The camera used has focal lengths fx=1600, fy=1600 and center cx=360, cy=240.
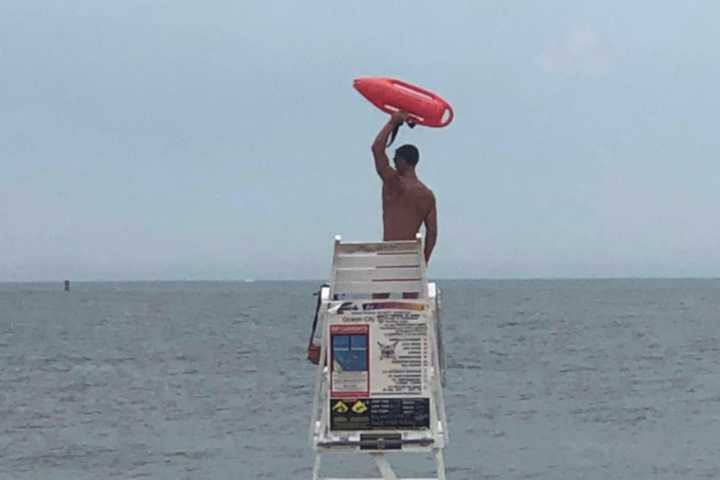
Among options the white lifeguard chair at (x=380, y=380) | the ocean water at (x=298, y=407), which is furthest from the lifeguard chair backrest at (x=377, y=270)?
the ocean water at (x=298, y=407)

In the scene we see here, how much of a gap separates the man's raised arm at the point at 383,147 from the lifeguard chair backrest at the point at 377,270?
1.98 feet

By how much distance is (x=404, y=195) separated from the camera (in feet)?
34.2

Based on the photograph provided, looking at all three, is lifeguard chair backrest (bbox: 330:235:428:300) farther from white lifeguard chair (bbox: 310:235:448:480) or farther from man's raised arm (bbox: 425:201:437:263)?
man's raised arm (bbox: 425:201:437:263)

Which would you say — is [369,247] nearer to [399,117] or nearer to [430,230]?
[430,230]

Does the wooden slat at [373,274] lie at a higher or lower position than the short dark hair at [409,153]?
lower

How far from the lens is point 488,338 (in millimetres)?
68938

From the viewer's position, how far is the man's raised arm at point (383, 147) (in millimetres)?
10297

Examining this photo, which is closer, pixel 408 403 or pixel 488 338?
pixel 408 403

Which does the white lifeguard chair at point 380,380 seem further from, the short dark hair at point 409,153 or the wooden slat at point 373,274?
the short dark hair at point 409,153

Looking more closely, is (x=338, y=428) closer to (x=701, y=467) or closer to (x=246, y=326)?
(x=701, y=467)

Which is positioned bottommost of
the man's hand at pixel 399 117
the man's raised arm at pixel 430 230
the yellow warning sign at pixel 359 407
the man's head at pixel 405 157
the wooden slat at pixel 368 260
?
A: the yellow warning sign at pixel 359 407

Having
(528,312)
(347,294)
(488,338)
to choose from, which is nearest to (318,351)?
(347,294)

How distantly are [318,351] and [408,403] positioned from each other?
820mm

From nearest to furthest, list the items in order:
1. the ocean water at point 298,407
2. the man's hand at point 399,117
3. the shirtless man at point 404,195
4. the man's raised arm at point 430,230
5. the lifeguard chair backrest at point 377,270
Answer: the lifeguard chair backrest at point 377,270, the man's hand at point 399,117, the shirtless man at point 404,195, the man's raised arm at point 430,230, the ocean water at point 298,407
